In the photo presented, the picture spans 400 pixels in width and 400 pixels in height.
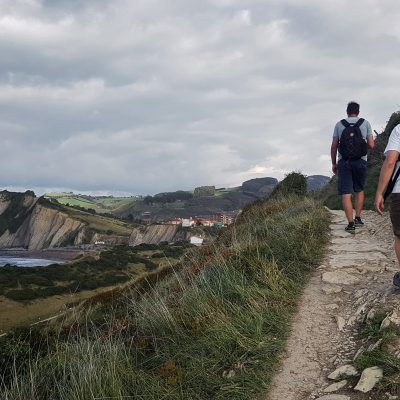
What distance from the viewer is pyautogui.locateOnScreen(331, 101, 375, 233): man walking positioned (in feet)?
25.5

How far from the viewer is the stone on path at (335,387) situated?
3531 millimetres

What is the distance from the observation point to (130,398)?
374 centimetres

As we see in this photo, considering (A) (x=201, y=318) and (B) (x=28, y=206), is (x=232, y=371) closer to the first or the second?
(A) (x=201, y=318)

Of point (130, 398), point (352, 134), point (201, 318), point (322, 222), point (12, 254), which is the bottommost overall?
point (12, 254)

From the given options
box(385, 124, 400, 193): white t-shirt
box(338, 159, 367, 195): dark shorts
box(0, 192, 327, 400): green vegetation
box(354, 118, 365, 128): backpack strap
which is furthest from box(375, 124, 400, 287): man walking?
box(338, 159, 367, 195): dark shorts

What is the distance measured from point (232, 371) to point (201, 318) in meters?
0.97

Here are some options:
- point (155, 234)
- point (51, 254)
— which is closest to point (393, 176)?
point (155, 234)

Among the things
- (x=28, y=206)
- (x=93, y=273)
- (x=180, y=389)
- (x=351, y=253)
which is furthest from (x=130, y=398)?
(x=28, y=206)

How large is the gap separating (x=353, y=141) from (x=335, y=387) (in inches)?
208

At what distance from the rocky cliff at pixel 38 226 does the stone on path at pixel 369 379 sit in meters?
124

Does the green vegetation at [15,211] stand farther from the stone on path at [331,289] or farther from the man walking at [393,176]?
the man walking at [393,176]

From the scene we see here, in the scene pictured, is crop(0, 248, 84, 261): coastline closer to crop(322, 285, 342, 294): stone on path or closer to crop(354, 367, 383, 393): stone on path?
crop(322, 285, 342, 294): stone on path

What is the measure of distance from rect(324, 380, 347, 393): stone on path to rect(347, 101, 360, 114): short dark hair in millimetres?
5500

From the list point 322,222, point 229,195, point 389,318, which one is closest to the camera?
point 389,318
